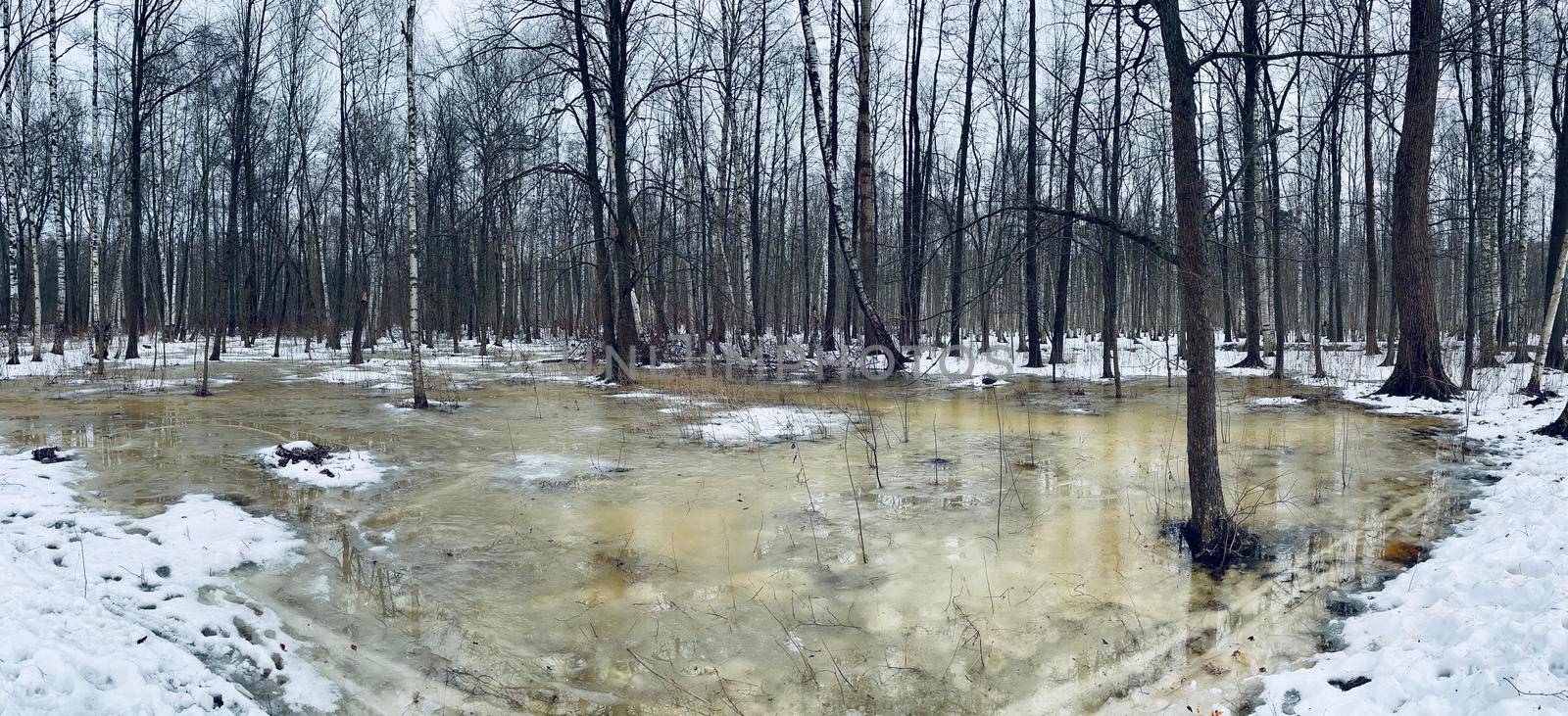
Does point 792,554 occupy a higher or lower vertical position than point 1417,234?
lower

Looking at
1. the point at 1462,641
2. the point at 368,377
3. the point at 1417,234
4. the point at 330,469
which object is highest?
the point at 1417,234

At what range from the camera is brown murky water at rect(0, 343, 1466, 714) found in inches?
156

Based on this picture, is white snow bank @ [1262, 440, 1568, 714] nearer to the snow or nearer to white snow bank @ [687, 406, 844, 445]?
the snow

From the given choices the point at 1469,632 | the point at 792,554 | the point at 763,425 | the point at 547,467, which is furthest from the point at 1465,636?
the point at 763,425

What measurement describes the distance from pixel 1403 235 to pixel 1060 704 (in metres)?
12.0

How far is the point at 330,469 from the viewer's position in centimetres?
743

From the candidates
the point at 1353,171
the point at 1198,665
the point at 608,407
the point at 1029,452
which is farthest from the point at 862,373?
the point at 1353,171

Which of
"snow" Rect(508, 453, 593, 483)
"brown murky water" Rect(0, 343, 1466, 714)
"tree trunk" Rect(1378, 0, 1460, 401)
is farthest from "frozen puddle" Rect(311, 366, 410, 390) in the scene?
"tree trunk" Rect(1378, 0, 1460, 401)

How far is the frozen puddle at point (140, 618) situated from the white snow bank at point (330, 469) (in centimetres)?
146

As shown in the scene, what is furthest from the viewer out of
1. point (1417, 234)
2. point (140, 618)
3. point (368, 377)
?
point (368, 377)

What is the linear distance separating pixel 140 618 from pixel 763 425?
7.59 meters

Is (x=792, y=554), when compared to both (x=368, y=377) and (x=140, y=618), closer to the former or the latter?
(x=140, y=618)

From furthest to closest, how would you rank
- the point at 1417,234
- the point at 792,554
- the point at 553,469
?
the point at 1417,234 → the point at 553,469 → the point at 792,554

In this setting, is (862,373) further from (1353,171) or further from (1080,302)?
(1080,302)
